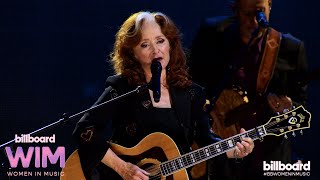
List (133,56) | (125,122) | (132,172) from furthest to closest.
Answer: (133,56) < (125,122) < (132,172)

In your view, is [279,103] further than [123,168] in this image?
Yes

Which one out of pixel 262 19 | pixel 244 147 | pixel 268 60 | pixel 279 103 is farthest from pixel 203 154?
pixel 262 19

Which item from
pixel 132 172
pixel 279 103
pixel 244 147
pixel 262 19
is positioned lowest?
pixel 132 172

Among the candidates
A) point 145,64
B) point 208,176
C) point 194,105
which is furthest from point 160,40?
point 208,176

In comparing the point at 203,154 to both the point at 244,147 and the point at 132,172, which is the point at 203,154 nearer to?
the point at 244,147

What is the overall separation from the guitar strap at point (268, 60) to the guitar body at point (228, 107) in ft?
0.53

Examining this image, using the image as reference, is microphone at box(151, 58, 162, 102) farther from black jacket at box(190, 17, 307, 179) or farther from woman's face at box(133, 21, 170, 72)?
black jacket at box(190, 17, 307, 179)

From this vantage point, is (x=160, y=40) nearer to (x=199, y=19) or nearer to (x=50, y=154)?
(x=199, y=19)

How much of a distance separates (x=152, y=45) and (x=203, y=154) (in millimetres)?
829

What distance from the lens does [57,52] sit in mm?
4844

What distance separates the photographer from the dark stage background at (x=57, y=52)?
4.80 m

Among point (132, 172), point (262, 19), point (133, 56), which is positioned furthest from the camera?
point (262, 19)

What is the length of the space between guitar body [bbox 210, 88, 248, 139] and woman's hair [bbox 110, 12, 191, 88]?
0.63 meters

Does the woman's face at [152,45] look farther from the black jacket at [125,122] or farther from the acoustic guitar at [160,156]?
the acoustic guitar at [160,156]
